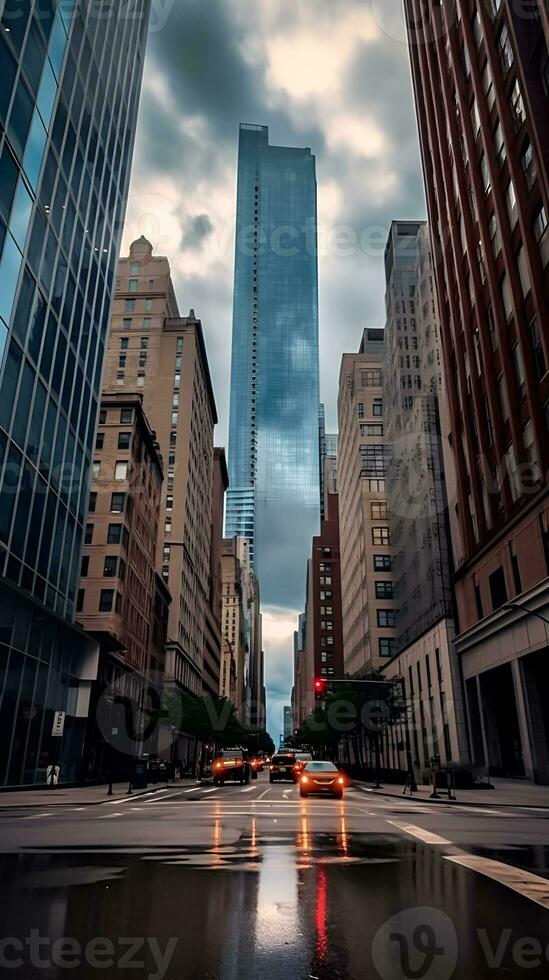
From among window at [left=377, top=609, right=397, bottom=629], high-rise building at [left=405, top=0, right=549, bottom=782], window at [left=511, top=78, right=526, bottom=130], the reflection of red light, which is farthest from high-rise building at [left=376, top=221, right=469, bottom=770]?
the reflection of red light

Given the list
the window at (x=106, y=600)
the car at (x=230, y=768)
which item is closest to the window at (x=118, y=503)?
the window at (x=106, y=600)

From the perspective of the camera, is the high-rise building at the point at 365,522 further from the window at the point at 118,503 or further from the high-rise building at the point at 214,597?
the window at the point at 118,503

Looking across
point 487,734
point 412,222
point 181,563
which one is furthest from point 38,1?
→ point 412,222

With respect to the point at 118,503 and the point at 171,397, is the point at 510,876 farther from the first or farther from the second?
the point at 171,397

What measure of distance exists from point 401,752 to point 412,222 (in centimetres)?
7374

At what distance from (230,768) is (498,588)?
2208 cm

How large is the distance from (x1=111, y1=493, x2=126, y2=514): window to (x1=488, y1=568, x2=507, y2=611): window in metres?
32.4

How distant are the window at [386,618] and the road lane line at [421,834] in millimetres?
74549

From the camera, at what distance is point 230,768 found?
47469 mm

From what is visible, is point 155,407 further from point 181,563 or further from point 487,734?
point 487,734

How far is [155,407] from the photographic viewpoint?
101 metres

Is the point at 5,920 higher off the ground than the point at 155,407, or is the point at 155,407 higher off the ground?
the point at 155,407

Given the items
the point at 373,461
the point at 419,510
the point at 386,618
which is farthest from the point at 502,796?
the point at 373,461

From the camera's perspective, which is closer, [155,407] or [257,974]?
[257,974]
